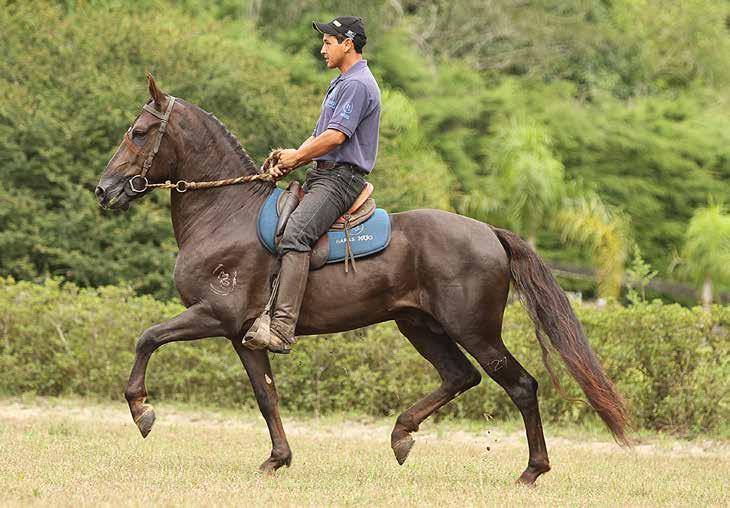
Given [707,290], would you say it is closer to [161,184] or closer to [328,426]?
[328,426]

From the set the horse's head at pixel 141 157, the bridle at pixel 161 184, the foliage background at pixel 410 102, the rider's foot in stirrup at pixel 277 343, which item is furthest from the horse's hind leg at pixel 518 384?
the foliage background at pixel 410 102

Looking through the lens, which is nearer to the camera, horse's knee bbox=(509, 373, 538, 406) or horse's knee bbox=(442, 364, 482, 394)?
horse's knee bbox=(509, 373, 538, 406)

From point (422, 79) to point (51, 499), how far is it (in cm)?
2377

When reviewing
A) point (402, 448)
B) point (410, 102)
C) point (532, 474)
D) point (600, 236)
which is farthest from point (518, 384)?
point (410, 102)

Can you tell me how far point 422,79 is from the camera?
28781mm

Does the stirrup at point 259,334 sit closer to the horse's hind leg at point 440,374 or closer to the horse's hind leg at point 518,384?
the horse's hind leg at point 440,374

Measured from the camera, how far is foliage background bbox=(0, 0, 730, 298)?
17028mm

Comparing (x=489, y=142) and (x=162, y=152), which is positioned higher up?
(x=162, y=152)

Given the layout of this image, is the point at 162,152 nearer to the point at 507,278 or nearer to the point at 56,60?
the point at 507,278

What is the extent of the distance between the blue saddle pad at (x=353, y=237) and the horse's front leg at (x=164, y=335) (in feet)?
2.08

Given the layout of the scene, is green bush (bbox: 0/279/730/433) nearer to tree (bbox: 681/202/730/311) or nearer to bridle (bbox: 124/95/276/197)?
bridle (bbox: 124/95/276/197)

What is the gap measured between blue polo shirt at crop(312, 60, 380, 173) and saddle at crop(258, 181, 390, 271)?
1.01ft

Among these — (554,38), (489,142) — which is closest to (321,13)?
(489,142)

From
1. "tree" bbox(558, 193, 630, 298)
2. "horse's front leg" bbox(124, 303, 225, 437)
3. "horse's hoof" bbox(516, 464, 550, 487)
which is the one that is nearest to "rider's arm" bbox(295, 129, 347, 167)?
"horse's front leg" bbox(124, 303, 225, 437)
